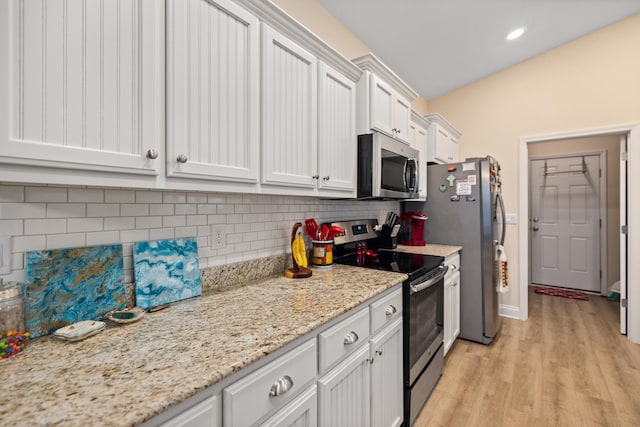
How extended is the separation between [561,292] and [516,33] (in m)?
3.68

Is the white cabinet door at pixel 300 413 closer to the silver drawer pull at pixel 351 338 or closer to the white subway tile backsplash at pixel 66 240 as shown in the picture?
the silver drawer pull at pixel 351 338

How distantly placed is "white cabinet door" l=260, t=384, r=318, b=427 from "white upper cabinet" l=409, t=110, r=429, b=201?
7.17 ft

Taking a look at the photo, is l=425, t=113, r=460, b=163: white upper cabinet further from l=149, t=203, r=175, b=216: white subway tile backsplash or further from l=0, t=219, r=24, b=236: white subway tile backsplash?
l=0, t=219, r=24, b=236: white subway tile backsplash

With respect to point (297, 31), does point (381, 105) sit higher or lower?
lower

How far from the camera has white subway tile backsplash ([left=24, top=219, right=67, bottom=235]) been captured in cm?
93

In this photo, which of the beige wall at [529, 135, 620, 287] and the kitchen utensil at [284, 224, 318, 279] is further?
the beige wall at [529, 135, 620, 287]

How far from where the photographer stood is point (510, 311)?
3.59 m

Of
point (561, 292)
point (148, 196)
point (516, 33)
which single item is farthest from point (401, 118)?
point (561, 292)

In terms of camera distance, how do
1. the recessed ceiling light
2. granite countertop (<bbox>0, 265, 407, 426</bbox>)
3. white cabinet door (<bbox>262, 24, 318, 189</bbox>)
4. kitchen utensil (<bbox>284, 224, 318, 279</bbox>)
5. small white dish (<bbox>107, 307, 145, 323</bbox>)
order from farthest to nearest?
the recessed ceiling light < kitchen utensil (<bbox>284, 224, 318, 279</bbox>) < white cabinet door (<bbox>262, 24, 318, 189</bbox>) < small white dish (<bbox>107, 307, 145, 323</bbox>) < granite countertop (<bbox>0, 265, 407, 426</bbox>)

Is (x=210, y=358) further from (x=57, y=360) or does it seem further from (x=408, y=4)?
(x=408, y=4)

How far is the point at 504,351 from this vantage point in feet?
8.92

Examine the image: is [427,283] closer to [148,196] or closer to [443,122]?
[148,196]

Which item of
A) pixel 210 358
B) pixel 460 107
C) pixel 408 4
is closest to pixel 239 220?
pixel 210 358

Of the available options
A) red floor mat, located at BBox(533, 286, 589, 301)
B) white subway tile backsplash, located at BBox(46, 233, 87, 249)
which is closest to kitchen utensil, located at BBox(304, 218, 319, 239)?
white subway tile backsplash, located at BBox(46, 233, 87, 249)
